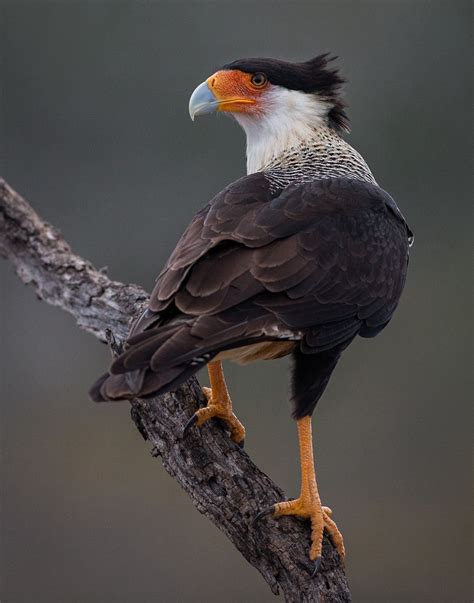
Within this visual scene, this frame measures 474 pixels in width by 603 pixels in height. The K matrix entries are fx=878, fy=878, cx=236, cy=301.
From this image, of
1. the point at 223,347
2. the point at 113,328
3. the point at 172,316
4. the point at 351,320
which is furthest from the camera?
the point at 113,328

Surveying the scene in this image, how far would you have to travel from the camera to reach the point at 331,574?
9.00 feet

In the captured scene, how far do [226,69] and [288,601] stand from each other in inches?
81.8

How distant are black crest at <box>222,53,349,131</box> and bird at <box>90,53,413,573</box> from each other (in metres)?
0.01

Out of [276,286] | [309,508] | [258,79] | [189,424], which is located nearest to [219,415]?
[189,424]

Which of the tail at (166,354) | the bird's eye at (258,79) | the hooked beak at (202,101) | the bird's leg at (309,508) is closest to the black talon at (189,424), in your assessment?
the bird's leg at (309,508)

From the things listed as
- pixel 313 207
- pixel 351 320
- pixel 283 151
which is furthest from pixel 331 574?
pixel 283 151

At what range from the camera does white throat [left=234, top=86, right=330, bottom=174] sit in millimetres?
3561

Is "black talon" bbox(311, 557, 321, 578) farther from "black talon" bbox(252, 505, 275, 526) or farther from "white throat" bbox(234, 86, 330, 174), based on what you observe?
"white throat" bbox(234, 86, 330, 174)

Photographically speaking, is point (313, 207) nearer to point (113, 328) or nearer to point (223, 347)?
point (223, 347)

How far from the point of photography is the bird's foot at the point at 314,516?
9.09 feet

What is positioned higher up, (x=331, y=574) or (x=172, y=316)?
(x=172, y=316)

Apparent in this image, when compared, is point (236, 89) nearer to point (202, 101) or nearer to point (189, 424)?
point (202, 101)

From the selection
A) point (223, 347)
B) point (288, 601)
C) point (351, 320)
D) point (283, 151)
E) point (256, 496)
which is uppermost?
point (283, 151)

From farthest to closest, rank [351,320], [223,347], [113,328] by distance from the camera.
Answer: [113,328] → [351,320] → [223,347]
